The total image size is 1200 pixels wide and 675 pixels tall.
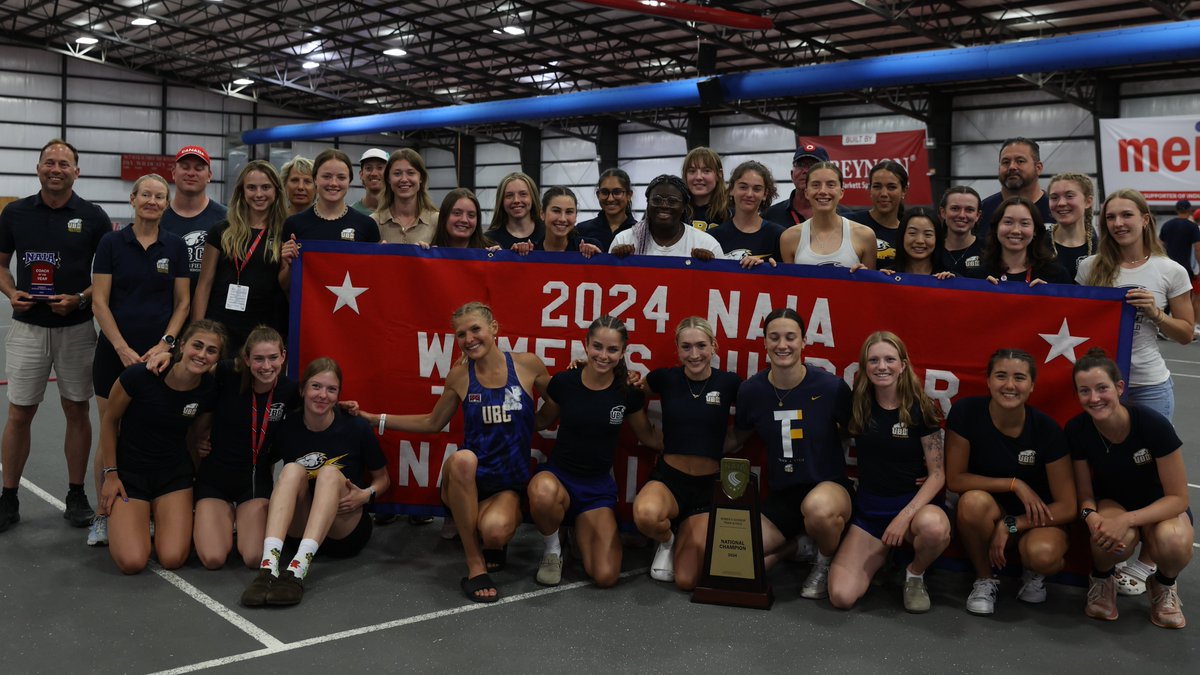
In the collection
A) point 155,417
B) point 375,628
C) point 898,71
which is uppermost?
point 898,71

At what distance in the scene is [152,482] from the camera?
4941mm

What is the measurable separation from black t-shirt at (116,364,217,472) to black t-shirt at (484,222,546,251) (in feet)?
6.13

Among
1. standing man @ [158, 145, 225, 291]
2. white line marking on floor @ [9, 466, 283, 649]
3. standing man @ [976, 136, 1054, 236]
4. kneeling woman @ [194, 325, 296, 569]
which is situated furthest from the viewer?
standing man @ [976, 136, 1054, 236]

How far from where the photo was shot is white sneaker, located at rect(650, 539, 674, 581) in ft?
15.6

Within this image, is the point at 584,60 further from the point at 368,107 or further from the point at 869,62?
the point at 368,107

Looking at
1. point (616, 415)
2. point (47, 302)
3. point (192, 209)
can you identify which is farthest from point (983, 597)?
point (47, 302)

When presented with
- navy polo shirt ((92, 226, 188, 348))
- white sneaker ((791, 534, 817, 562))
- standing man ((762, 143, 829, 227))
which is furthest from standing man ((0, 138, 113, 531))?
standing man ((762, 143, 829, 227))

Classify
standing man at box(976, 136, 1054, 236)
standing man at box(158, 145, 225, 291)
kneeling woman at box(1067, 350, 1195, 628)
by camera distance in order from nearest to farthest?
kneeling woman at box(1067, 350, 1195, 628) < standing man at box(158, 145, 225, 291) < standing man at box(976, 136, 1054, 236)

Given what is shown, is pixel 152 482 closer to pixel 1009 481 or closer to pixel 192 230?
pixel 192 230

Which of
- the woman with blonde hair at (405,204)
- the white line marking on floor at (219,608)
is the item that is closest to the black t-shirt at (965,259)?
the woman with blonde hair at (405,204)

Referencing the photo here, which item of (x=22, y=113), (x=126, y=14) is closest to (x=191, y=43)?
(x=126, y=14)

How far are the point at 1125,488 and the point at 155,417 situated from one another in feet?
15.6

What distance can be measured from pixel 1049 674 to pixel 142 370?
4448 millimetres

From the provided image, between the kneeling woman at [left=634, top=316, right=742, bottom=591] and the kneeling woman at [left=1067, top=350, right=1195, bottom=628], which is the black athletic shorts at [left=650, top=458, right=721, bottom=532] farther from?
the kneeling woman at [left=1067, top=350, right=1195, bottom=628]
